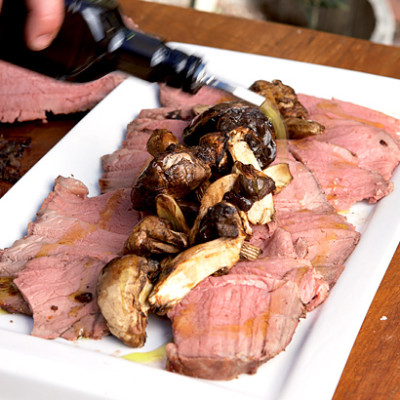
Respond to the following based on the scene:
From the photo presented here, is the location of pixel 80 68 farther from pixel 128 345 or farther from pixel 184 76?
pixel 128 345

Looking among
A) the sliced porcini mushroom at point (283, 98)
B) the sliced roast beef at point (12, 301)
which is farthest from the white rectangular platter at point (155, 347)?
the sliced porcini mushroom at point (283, 98)

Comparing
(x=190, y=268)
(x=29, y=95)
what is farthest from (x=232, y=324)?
(x=29, y=95)

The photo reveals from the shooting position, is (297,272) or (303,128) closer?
(297,272)

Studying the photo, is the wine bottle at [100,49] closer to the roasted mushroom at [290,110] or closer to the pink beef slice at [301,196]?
the pink beef slice at [301,196]

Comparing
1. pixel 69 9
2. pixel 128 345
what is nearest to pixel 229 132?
pixel 69 9

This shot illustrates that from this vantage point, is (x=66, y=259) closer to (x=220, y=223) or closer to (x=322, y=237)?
(x=220, y=223)

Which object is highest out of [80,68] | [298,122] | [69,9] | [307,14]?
[69,9]
